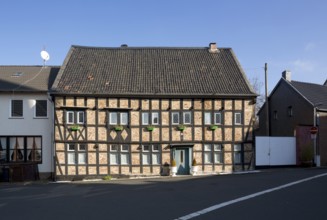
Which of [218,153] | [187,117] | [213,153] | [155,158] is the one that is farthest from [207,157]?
[155,158]

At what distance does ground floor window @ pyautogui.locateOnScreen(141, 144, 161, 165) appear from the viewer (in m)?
28.5

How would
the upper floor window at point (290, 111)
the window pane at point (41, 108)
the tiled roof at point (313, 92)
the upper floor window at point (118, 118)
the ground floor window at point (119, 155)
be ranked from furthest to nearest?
1. the upper floor window at point (290, 111)
2. the tiled roof at point (313, 92)
3. the window pane at point (41, 108)
4. the upper floor window at point (118, 118)
5. the ground floor window at point (119, 155)

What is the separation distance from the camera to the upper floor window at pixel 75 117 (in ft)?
92.2

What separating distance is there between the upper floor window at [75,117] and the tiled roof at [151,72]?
1397 mm

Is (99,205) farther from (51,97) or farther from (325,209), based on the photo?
(51,97)

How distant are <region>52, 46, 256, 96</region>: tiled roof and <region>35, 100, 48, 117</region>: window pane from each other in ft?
5.66

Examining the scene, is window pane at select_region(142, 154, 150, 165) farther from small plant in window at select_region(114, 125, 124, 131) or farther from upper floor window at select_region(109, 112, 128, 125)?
upper floor window at select_region(109, 112, 128, 125)

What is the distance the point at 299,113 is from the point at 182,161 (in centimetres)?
1169

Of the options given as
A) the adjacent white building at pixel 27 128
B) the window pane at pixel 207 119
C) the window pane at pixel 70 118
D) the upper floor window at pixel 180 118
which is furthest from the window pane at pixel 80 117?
the window pane at pixel 207 119

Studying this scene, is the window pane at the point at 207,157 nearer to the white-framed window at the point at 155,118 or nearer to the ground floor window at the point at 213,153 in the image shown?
the ground floor window at the point at 213,153

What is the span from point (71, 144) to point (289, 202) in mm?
17873

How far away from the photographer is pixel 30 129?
1132 inches

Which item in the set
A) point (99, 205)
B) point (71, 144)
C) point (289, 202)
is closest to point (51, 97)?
point (71, 144)

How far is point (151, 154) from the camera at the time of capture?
28.5m
